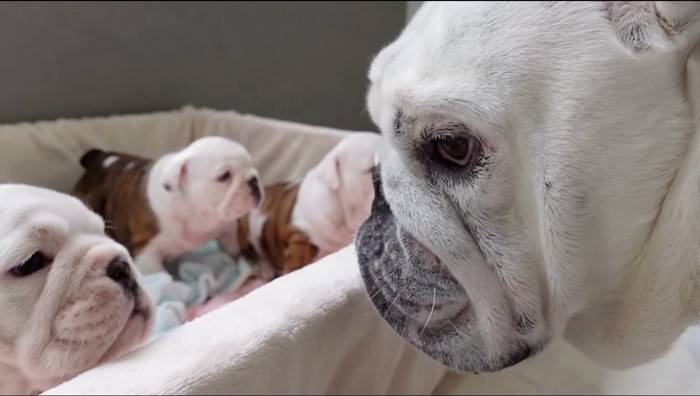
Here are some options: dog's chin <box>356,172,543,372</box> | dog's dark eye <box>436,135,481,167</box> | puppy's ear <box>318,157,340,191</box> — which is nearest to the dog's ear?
dog's dark eye <box>436,135,481,167</box>

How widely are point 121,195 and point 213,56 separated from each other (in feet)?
1.38

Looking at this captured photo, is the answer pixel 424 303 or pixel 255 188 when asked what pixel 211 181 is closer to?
pixel 255 188

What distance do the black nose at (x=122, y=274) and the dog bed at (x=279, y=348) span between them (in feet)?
0.26

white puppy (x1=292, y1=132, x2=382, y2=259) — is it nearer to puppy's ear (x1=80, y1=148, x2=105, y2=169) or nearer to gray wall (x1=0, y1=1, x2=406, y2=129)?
gray wall (x1=0, y1=1, x2=406, y2=129)

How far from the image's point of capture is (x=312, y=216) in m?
1.30

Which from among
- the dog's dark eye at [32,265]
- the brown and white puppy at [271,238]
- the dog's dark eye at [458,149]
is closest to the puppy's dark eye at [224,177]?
the brown and white puppy at [271,238]

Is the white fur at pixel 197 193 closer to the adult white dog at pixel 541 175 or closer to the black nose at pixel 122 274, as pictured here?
the black nose at pixel 122 274

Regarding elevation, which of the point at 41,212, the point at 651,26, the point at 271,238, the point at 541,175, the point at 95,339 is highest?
the point at 651,26

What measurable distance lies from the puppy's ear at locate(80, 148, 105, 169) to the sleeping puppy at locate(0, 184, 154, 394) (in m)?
0.38

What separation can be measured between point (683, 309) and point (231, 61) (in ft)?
3.52

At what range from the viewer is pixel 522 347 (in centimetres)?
73

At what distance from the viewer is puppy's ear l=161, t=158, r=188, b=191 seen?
1.21 m

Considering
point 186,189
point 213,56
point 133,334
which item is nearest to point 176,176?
point 186,189

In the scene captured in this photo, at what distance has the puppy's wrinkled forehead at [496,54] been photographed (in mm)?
579
